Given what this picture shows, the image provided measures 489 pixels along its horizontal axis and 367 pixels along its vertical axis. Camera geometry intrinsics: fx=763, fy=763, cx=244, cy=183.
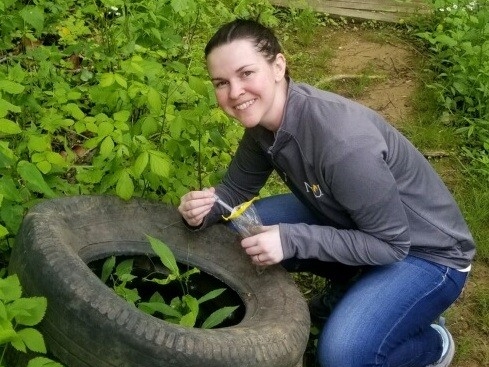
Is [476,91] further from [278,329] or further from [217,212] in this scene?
[278,329]

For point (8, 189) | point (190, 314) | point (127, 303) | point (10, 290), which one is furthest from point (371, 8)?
point (10, 290)

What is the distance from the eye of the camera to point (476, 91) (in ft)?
17.0

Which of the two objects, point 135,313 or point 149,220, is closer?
point 135,313

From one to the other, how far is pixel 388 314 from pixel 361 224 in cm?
39

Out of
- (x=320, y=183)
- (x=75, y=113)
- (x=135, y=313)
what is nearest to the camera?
(x=135, y=313)

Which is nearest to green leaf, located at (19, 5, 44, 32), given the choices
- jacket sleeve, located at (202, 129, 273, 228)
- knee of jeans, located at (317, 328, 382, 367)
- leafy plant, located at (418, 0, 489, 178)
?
jacket sleeve, located at (202, 129, 273, 228)

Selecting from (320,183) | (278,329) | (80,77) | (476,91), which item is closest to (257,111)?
(320,183)

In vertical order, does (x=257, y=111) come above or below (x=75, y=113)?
above

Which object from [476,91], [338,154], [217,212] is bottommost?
[476,91]

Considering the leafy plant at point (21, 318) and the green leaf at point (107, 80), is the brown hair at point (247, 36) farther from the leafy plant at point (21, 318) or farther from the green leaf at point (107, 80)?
the leafy plant at point (21, 318)

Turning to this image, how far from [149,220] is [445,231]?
1147 mm

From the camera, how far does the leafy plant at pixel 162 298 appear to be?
2.62m

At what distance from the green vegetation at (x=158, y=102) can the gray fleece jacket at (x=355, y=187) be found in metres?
0.51

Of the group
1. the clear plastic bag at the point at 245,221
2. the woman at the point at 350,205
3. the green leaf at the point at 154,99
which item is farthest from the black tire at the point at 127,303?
the green leaf at the point at 154,99
